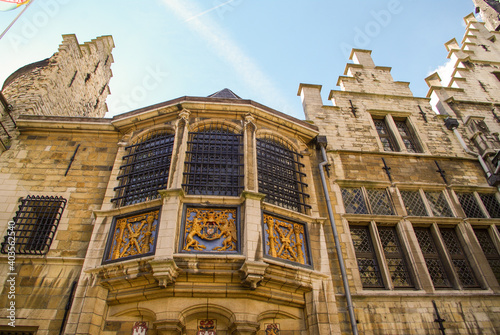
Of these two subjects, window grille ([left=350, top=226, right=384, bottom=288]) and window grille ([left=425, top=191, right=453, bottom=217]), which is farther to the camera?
window grille ([left=425, top=191, right=453, bottom=217])

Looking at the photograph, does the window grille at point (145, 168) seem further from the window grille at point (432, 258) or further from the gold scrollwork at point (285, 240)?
the window grille at point (432, 258)

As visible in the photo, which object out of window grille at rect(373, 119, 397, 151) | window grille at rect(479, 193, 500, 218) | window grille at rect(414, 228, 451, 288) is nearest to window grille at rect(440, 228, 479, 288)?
window grille at rect(414, 228, 451, 288)

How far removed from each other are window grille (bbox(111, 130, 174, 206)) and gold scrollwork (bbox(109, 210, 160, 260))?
24.5 inches

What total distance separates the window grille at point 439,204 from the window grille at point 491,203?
1.20 m

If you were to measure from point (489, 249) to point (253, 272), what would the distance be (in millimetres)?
6454

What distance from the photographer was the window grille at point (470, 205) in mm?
8977

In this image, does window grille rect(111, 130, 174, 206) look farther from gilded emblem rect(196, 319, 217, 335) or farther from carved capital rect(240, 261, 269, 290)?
gilded emblem rect(196, 319, 217, 335)

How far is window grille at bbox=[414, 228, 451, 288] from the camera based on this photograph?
7734mm

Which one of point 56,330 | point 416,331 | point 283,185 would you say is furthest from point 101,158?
point 416,331

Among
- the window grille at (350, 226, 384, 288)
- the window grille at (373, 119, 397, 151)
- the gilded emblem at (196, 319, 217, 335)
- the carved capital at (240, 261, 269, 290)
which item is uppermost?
the window grille at (373, 119, 397, 151)

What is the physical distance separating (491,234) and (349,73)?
7.13 meters

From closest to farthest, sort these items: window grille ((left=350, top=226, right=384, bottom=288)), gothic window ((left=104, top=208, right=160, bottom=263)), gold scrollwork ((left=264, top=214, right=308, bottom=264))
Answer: gothic window ((left=104, top=208, right=160, bottom=263))
gold scrollwork ((left=264, top=214, right=308, bottom=264))
window grille ((left=350, top=226, right=384, bottom=288))

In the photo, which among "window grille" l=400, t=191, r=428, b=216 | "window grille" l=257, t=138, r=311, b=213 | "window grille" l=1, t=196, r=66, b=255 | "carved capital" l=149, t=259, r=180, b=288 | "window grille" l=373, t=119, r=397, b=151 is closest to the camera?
"carved capital" l=149, t=259, r=180, b=288

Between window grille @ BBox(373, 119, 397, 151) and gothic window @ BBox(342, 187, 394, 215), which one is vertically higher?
window grille @ BBox(373, 119, 397, 151)
